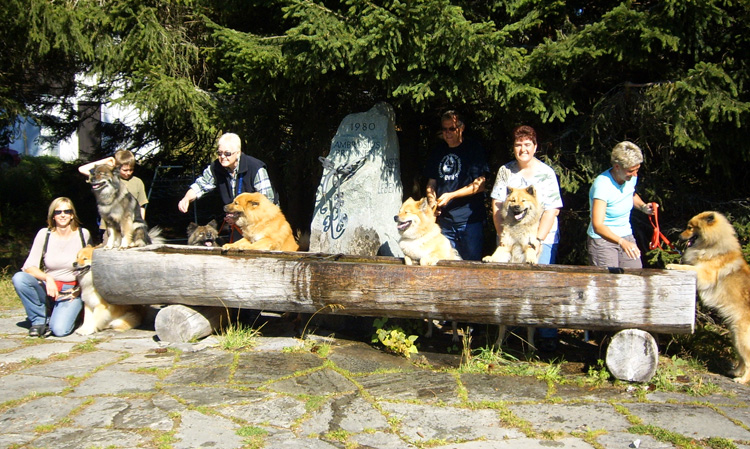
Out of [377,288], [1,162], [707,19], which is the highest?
[707,19]

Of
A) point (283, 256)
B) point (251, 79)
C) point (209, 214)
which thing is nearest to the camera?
point (283, 256)

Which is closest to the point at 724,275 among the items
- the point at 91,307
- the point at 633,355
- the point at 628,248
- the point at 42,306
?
the point at 628,248

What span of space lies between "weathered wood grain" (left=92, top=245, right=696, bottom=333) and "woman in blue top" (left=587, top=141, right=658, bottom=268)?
1.42ft

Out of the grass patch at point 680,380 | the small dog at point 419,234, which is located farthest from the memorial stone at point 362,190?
the grass patch at point 680,380

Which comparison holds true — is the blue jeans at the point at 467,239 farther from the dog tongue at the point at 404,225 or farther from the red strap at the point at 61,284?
the red strap at the point at 61,284

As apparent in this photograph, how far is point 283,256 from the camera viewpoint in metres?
5.98

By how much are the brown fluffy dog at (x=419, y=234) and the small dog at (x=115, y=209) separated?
9.62ft

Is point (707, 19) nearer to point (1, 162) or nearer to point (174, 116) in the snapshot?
point (174, 116)

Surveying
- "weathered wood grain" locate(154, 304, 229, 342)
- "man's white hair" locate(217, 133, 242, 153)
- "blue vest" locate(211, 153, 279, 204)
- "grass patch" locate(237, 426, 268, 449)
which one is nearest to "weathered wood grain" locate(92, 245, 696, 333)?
"weathered wood grain" locate(154, 304, 229, 342)

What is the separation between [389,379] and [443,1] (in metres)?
3.53

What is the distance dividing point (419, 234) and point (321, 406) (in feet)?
6.14

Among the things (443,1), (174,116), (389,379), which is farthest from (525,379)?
(174,116)

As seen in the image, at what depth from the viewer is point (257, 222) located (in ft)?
21.0

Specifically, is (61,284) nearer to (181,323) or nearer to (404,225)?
(181,323)
